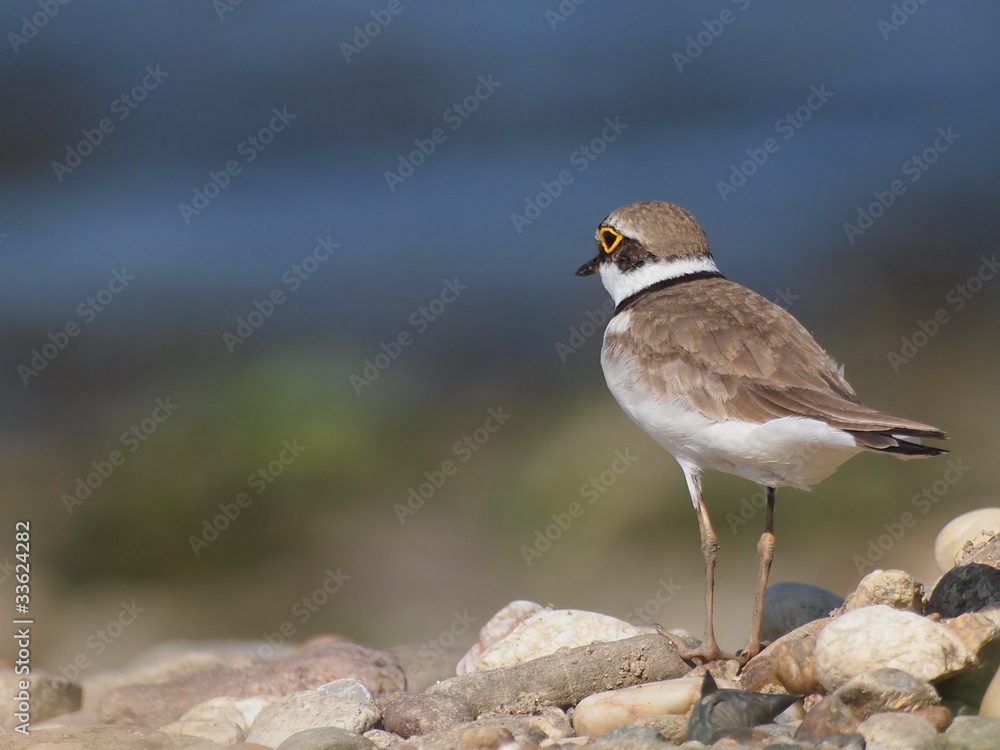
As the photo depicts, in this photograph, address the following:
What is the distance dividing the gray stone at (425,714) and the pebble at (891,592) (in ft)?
5.21

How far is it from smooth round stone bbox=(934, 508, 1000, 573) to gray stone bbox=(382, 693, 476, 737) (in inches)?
89.5

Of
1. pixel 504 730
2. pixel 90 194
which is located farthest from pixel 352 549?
pixel 90 194

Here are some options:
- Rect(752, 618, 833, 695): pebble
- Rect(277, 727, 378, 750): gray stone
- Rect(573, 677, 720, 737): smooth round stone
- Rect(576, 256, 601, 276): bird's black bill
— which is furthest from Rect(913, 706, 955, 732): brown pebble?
Rect(576, 256, 601, 276): bird's black bill

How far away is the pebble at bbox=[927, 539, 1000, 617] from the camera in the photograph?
4.27 metres

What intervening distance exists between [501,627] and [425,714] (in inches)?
43.8

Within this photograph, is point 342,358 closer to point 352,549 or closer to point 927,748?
point 352,549

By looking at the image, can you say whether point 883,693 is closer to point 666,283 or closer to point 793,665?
point 793,665

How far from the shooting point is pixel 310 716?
412 cm

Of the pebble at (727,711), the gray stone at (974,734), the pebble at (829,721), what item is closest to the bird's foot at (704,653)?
the pebble at (727,711)

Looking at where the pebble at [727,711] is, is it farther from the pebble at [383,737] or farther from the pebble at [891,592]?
the pebble at [383,737]

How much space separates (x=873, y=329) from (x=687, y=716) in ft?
31.3

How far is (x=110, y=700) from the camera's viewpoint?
16.3 feet

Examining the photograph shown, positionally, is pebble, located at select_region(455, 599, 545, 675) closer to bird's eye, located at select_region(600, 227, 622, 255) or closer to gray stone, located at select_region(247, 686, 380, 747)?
gray stone, located at select_region(247, 686, 380, 747)

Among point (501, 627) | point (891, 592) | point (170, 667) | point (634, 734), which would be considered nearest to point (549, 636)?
point (501, 627)
